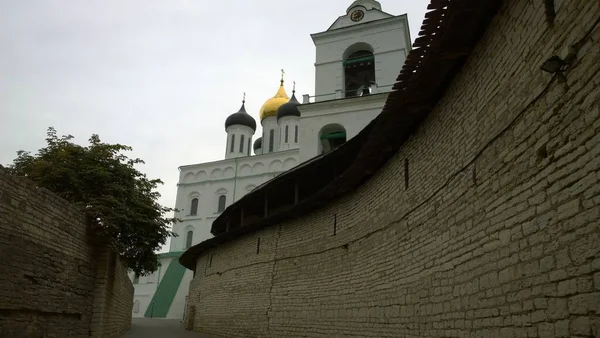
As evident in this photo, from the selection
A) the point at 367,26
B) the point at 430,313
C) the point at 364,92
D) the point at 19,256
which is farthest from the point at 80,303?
the point at 367,26

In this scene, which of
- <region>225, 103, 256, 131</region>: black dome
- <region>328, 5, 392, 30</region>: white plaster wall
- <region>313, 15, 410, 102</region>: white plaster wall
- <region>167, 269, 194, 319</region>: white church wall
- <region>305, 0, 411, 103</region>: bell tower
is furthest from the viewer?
<region>225, 103, 256, 131</region>: black dome

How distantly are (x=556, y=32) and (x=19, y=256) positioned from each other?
7553 millimetres

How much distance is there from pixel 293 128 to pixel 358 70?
577 inches

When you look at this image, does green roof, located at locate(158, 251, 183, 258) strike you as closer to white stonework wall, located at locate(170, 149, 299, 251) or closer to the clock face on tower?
white stonework wall, located at locate(170, 149, 299, 251)

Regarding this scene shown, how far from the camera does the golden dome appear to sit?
131ft

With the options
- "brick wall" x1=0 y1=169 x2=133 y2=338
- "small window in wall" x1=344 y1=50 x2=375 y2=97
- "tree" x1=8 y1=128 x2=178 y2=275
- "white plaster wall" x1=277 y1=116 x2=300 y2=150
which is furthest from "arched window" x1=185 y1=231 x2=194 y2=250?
"brick wall" x1=0 y1=169 x2=133 y2=338

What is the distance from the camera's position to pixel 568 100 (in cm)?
369

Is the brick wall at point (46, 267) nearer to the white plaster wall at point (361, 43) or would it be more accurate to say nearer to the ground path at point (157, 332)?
the ground path at point (157, 332)

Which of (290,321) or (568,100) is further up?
(568,100)

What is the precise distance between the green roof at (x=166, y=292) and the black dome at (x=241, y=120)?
12.5 m

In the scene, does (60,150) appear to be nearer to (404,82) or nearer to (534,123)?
(404,82)

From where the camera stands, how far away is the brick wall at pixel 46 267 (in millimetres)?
6954

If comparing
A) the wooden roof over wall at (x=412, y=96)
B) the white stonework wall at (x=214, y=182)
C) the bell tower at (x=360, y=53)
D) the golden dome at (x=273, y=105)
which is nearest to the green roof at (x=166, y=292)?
the white stonework wall at (x=214, y=182)

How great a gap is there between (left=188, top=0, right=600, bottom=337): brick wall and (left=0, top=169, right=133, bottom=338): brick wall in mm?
5043
